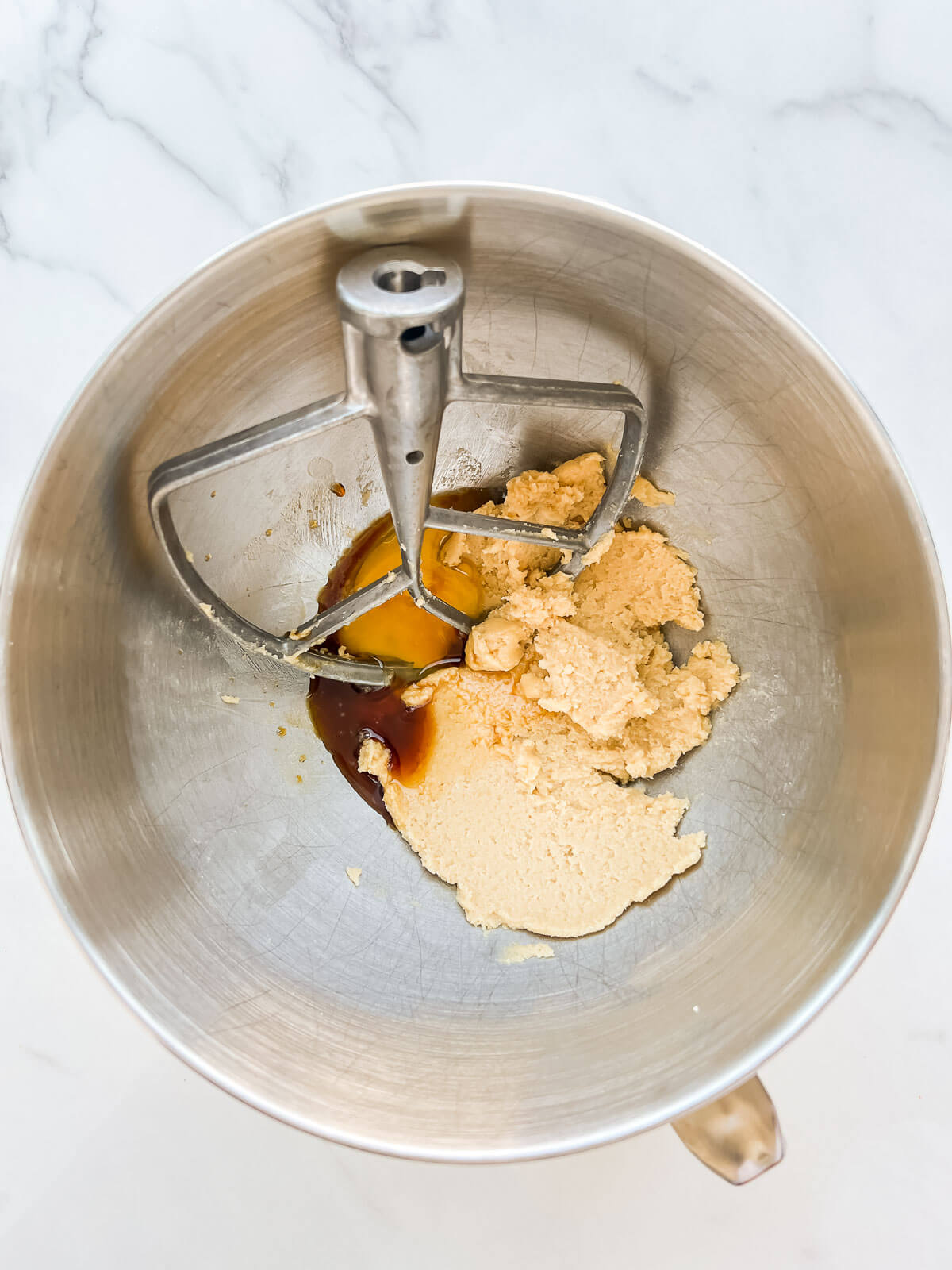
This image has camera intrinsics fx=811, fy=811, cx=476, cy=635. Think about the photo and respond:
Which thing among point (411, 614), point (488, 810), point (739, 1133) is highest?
point (411, 614)

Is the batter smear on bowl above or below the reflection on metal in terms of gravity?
below

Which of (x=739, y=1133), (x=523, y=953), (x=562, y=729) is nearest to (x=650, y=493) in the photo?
(x=562, y=729)

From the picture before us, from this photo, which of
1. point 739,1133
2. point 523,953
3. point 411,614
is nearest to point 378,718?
point 411,614

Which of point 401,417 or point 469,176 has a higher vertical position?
point 469,176

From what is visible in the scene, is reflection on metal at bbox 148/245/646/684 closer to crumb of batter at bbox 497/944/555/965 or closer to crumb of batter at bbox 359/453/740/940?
crumb of batter at bbox 359/453/740/940

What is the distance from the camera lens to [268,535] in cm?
59

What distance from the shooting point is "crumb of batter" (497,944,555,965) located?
21.6 inches

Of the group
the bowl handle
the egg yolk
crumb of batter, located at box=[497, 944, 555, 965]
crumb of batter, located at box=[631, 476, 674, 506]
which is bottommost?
the bowl handle

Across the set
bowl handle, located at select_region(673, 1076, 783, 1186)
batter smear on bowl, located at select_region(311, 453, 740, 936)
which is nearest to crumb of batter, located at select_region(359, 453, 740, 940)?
batter smear on bowl, located at select_region(311, 453, 740, 936)

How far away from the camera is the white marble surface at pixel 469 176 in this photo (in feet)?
1.94

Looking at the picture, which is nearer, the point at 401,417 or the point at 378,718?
the point at 401,417

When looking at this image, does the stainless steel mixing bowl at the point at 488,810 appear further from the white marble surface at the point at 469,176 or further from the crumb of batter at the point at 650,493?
the white marble surface at the point at 469,176

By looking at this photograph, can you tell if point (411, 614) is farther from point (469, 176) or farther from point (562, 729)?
point (469, 176)

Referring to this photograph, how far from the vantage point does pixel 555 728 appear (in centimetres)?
59
